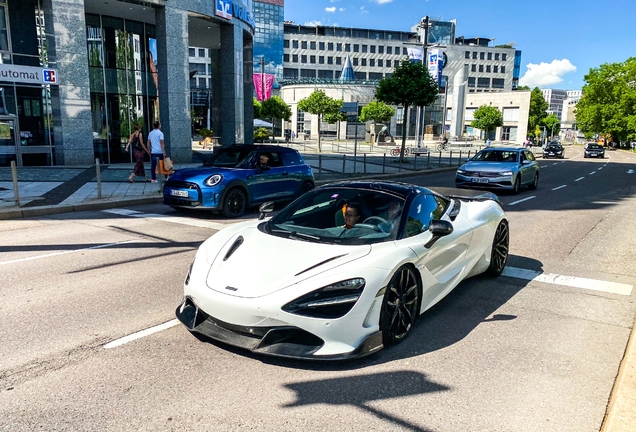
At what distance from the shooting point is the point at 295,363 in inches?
150

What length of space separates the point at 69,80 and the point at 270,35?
87.6m

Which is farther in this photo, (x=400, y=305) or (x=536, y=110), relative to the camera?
(x=536, y=110)

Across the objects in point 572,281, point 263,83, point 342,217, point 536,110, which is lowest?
point 572,281

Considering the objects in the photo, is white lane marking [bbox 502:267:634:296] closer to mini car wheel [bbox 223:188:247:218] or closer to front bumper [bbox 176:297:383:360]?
front bumper [bbox 176:297:383:360]

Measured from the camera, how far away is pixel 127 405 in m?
3.19

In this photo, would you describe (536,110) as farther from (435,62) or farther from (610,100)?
(435,62)

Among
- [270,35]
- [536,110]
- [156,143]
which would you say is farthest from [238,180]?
[536,110]

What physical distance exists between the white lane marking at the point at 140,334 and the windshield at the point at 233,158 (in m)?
6.64

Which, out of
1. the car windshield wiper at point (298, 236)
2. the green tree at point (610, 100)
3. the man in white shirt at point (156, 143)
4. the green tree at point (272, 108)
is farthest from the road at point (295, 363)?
the green tree at point (610, 100)

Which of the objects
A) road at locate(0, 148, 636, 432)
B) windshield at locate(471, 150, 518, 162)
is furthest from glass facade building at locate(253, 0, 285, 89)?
road at locate(0, 148, 636, 432)

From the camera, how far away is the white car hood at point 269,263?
12.2ft

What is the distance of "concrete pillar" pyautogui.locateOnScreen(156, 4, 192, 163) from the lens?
877 inches

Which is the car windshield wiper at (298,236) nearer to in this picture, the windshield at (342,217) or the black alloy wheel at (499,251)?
the windshield at (342,217)

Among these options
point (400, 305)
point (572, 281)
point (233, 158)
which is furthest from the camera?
point (233, 158)
